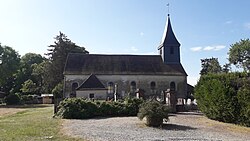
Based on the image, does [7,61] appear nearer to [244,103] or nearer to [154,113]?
[154,113]

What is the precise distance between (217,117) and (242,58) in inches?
2104

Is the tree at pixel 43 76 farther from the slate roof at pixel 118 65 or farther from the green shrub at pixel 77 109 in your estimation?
the green shrub at pixel 77 109

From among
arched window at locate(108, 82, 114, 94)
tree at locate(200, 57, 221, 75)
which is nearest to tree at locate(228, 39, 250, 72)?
tree at locate(200, 57, 221, 75)

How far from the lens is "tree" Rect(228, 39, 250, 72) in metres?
66.8

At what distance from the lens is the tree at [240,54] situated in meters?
66.8

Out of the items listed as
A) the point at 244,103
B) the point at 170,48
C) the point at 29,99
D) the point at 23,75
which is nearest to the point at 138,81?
the point at 170,48

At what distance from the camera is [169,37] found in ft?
175

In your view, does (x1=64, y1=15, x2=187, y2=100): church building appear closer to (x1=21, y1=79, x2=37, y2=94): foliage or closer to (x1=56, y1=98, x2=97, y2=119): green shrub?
(x1=21, y1=79, x2=37, y2=94): foliage

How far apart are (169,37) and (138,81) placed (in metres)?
10.4

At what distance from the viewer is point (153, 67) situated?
50312 millimetres

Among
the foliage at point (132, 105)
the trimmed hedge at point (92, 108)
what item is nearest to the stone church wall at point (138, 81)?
the foliage at point (132, 105)

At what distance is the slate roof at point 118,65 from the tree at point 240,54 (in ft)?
74.3

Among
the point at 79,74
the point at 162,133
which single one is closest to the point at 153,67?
the point at 79,74

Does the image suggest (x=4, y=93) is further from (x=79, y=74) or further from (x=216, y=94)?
(x=216, y=94)
